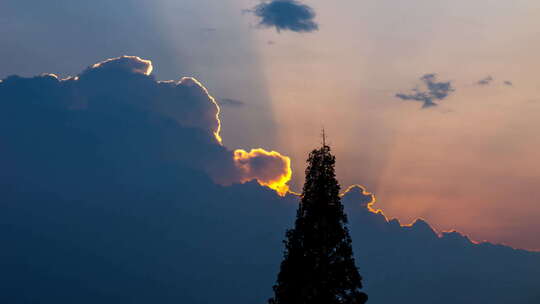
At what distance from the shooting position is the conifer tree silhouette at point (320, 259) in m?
42.2

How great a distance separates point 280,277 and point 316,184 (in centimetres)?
601

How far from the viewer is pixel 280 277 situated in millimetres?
42625

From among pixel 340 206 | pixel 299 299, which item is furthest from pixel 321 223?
pixel 299 299

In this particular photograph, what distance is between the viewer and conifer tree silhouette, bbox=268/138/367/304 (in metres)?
42.2

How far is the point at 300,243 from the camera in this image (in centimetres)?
4259

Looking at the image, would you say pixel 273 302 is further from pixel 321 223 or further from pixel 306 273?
pixel 321 223

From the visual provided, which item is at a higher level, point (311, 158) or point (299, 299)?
point (311, 158)

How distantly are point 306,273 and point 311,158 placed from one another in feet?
22.9

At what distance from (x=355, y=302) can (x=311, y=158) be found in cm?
903

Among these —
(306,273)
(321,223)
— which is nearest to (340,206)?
(321,223)


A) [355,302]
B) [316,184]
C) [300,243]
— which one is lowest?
[355,302]

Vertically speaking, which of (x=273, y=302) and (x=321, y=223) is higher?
(x=321, y=223)

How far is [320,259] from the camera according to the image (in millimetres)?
42531

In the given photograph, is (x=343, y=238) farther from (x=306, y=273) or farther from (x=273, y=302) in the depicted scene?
(x=273, y=302)
